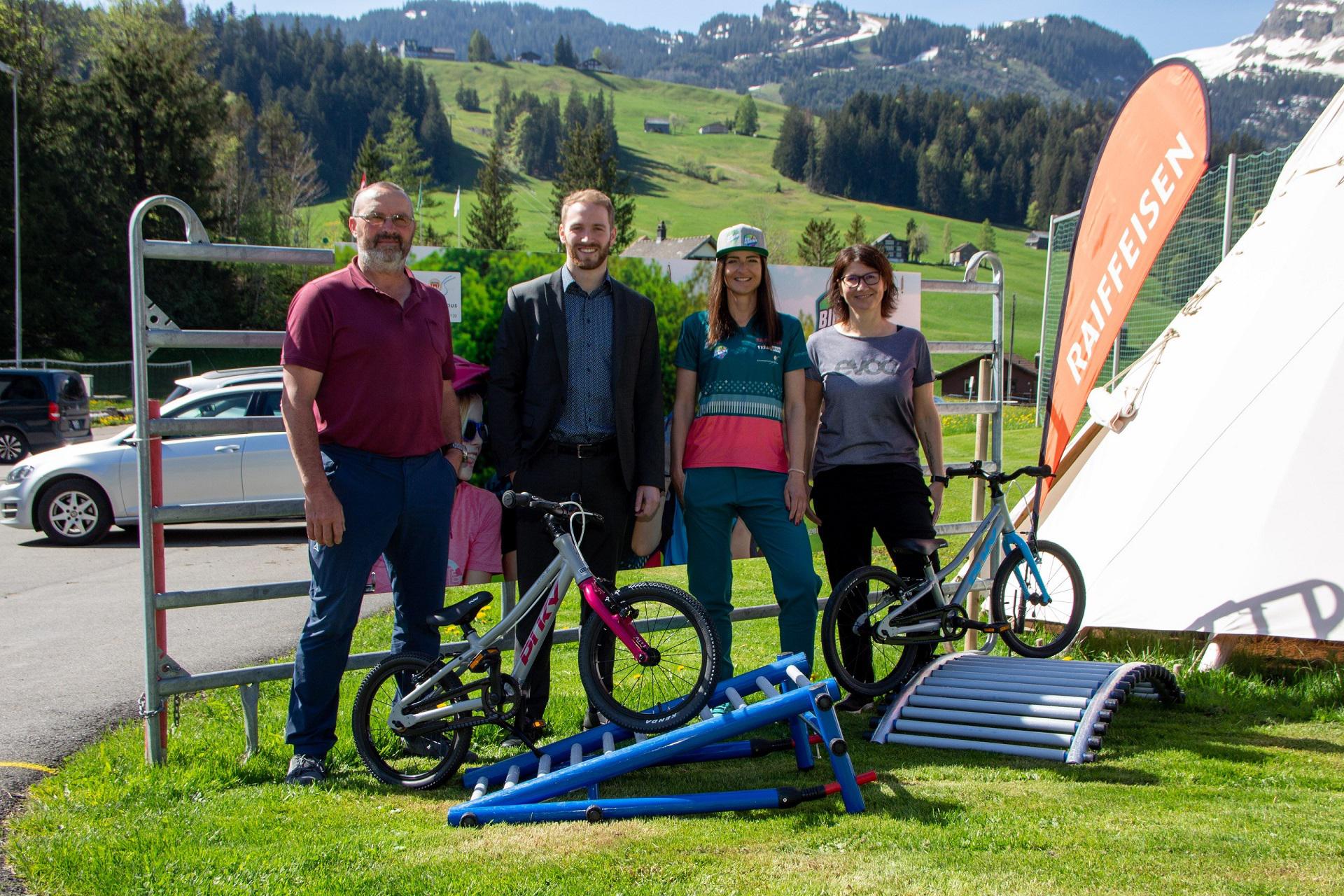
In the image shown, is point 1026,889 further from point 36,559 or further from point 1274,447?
point 36,559

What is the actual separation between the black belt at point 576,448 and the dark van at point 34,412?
19.7 metres

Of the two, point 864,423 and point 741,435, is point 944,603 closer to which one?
point 864,423

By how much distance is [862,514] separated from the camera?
5.20 metres

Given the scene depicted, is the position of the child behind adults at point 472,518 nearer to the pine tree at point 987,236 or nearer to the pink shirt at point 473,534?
the pink shirt at point 473,534

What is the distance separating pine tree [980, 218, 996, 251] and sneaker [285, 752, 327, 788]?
109794mm

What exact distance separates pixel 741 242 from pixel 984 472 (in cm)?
209

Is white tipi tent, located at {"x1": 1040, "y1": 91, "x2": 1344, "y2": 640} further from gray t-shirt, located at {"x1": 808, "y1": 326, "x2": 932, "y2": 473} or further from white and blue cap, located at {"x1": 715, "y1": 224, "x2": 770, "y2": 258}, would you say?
white and blue cap, located at {"x1": 715, "y1": 224, "x2": 770, "y2": 258}

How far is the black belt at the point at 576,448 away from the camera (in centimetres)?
451

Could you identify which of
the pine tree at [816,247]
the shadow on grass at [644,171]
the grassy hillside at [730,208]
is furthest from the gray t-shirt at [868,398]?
the shadow on grass at [644,171]

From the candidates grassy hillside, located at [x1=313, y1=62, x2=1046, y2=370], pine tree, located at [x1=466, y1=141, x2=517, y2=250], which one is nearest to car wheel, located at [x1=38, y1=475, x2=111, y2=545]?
grassy hillside, located at [x1=313, y1=62, x2=1046, y2=370]

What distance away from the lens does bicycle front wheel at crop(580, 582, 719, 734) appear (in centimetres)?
413

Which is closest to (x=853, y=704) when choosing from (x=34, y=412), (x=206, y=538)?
(x=206, y=538)

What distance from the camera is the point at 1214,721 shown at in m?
5.16

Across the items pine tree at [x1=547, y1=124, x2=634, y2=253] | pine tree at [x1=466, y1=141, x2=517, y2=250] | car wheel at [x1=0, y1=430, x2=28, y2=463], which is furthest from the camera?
pine tree at [x1=547, y1=124, x2=634, y2=253]
